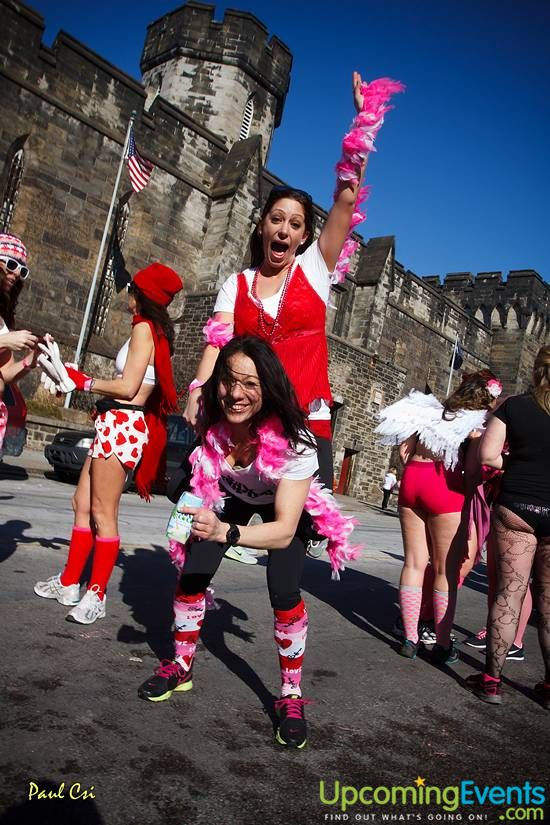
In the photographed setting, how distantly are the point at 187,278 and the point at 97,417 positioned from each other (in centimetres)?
2090

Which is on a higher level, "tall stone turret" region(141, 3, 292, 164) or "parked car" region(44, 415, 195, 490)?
"tall stone turret" region(141, 3, 292, 164)

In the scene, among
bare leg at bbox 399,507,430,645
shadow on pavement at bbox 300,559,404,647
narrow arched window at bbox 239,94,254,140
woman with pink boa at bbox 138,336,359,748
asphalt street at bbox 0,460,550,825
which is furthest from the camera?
narrow arched window at bbox 239,94,254,140

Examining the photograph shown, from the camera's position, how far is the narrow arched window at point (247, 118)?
3008 centimetres

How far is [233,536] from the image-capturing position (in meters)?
2.47

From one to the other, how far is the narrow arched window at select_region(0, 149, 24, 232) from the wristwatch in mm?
18897

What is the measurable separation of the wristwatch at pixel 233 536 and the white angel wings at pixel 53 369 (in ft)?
4.01

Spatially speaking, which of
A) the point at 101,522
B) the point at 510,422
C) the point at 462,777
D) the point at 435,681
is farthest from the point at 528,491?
the point at 101,522

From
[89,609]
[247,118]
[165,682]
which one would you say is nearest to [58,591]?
[89,609]

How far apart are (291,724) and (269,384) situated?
1341 mm

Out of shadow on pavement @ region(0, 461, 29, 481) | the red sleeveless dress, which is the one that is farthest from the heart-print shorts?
shadow on pavement @ region(0, 461, 29, 481)

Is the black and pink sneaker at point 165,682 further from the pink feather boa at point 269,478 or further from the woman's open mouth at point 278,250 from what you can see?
the woman's open mouth at point 278,250

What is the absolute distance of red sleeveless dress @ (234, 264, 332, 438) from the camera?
3002 mm

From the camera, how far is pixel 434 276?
44781 mm

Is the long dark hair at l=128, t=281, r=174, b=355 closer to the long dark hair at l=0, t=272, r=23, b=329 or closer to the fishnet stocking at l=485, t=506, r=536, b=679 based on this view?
the long dark hair at l=0, t=272, r=23, b=329
